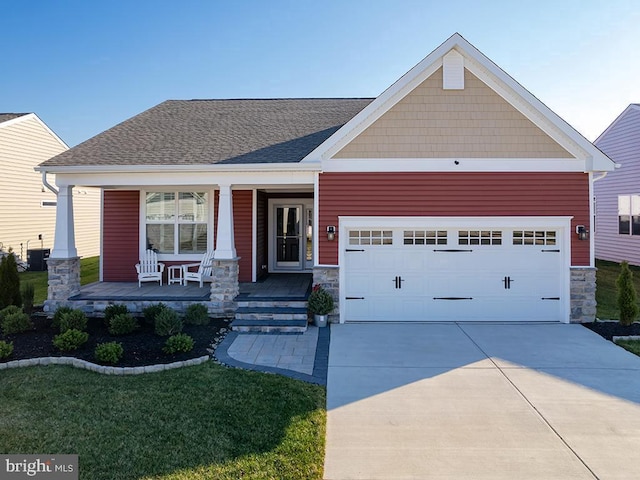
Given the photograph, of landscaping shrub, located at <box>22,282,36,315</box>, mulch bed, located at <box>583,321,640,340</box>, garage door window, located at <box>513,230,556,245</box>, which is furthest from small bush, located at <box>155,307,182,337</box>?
mulch bed, located at <box>583,321,640,340</box>

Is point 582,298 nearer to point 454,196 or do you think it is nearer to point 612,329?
point 612,329

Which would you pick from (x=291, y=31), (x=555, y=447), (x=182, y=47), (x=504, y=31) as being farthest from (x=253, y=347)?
(x=182, y=47)

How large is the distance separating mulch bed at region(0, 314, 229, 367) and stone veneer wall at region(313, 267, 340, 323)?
2.27m

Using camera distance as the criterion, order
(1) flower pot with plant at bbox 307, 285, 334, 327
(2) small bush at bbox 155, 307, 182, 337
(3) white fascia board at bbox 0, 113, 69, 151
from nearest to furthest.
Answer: (2) small bush at bbox 155, 307, 182, 337 → (1) flower pot with plant at bbox 307, 285, 334, 327 → (3) white fascia board at bbox 0, 113, 69, 151

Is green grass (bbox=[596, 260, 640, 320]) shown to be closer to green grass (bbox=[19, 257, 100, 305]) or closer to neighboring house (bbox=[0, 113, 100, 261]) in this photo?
green grass (bbox=[19, 257, 100, 305])

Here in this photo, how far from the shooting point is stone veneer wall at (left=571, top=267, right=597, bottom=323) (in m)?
9.29

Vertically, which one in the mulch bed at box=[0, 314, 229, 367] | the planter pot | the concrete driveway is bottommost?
the concrete driveway

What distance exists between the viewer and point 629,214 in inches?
684

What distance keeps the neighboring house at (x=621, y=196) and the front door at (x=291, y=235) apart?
46.1ft

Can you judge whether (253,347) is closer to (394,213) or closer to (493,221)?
(394,213)

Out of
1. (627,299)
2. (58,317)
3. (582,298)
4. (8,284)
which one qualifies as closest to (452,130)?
(582,298)

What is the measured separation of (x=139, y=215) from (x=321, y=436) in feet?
31.5

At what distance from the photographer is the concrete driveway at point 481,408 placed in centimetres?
396

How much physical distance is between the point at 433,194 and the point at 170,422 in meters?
7.14
